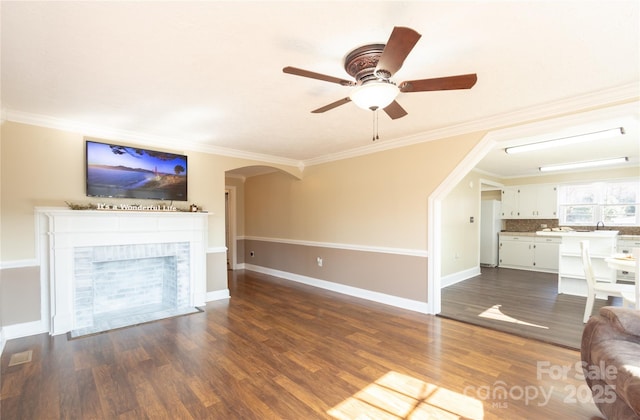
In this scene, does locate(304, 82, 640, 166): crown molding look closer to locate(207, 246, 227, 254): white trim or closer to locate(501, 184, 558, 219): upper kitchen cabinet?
locate(207, 246, 227, 254): white trim

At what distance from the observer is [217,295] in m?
4.69

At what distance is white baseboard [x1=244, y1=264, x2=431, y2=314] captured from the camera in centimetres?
410

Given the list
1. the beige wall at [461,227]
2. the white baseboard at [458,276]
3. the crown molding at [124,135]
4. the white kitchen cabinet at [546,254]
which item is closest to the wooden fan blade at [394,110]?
the crown molding at [124,135]

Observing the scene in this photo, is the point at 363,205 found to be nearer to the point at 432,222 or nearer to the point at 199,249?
the point at 432,222

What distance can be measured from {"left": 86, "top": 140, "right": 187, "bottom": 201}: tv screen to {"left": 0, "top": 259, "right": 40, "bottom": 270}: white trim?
94 centimetres

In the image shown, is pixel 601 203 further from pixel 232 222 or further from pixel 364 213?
pixel 232 222

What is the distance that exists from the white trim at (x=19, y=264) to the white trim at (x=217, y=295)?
210 centimetres

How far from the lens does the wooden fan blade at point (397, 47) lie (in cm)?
136

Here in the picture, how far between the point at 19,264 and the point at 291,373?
330cm

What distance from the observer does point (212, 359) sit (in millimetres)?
2695

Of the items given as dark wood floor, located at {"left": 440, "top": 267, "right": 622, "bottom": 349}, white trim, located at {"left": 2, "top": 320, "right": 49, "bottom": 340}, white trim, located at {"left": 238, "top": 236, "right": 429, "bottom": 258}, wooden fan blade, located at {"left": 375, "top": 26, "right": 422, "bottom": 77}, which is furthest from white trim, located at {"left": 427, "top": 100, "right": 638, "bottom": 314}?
white trim, located at {"left": 2, "top": 320, "right": 49, "bottom": 340}

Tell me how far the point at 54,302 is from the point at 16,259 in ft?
2.03

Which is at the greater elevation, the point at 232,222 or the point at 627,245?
A: the point at 232,222

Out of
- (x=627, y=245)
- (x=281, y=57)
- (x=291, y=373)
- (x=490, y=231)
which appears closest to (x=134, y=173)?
(x=281, y=57)
